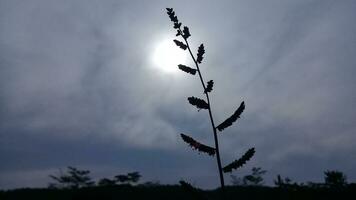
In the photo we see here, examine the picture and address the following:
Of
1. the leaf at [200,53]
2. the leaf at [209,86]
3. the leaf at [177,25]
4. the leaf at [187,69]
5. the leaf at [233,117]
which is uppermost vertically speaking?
the leaf at [177,25]

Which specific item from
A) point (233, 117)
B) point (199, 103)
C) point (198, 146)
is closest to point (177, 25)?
point (199, 103)

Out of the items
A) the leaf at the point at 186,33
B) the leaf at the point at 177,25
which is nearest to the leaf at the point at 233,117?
the leaf at the point at 186,33

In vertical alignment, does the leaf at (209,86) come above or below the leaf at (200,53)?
below

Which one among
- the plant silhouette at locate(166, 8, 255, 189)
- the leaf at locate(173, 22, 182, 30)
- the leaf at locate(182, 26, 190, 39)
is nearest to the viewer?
the plant silhouette at locate(166, 8, 255, 189)

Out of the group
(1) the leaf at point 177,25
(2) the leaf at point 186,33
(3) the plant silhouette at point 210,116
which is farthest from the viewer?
(1) the leaf at point 177,25

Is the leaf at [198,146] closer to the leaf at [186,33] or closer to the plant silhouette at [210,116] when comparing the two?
the plant silhouette at [210,116]

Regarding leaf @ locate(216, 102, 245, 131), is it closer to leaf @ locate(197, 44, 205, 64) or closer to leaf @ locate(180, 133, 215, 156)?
leaf @ locate(180, 133, 215, 156)

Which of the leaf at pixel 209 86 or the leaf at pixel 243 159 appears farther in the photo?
the leaf at pixel 209 86

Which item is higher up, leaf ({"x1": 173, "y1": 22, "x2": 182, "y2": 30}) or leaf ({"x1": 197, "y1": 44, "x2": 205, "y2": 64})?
leaf ({"x1": 173, "y1": 22, "x2": 182, "y2": 30})

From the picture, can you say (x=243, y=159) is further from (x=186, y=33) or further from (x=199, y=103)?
(x=186, y=33)

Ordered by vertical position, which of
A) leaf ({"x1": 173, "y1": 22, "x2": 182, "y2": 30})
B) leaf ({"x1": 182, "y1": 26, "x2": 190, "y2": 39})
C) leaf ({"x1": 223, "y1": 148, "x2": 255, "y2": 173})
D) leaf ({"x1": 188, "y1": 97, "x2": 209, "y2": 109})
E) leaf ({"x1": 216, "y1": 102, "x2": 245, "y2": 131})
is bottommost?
leaf ({"x1": 223, "y1": 148, "x2": 255, "y2": 173})

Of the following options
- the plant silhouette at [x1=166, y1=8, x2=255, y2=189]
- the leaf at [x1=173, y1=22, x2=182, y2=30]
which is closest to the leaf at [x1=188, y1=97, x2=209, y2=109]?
the plant silhouette at [x1=166, y1=8, x2=255, y2=189]

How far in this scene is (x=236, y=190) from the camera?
46594 mm

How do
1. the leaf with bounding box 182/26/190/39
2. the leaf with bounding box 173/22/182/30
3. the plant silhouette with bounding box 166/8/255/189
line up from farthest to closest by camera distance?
the leaf with bounding box 173/22/182/30 → the leaf with bounding box 182/26/190/39 → the plant silhouette with bounding box 166/8/255/189
